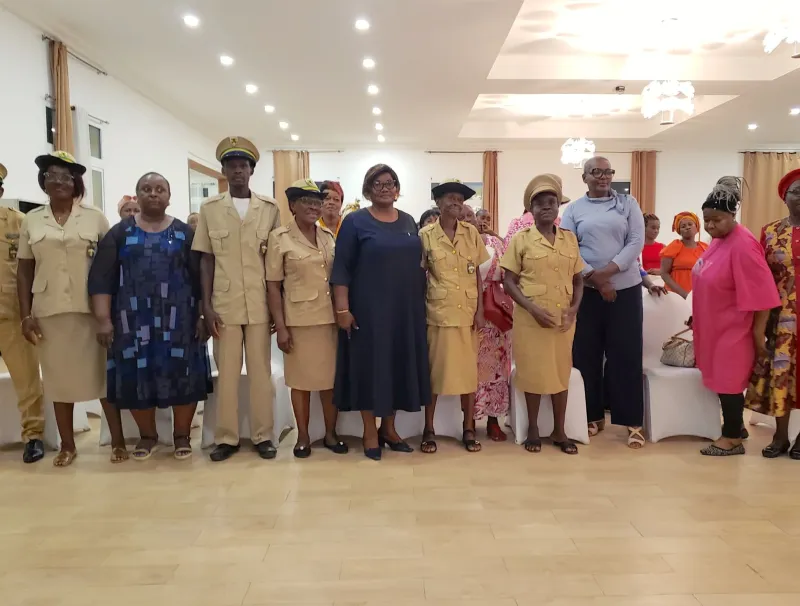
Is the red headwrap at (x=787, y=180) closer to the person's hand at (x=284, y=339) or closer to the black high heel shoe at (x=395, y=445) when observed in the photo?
the black high heel shoe at (x=395, y=445)

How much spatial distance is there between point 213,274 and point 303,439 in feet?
3.60

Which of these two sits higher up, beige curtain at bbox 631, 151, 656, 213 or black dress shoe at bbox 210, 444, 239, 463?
beige curtain at bbox 631, 151, 656, 213

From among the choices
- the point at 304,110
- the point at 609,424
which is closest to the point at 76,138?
the point at 304,110

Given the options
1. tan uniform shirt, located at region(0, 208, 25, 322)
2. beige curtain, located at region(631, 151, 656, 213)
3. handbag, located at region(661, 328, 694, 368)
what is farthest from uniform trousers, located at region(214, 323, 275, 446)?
beige curtain, located at region(631, 151, 656, 213)

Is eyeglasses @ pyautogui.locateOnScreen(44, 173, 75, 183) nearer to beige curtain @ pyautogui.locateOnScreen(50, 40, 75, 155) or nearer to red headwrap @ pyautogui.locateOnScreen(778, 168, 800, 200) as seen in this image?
beige curtain @ pyautogui.locateOnScreen(50, 40, 75, 155)

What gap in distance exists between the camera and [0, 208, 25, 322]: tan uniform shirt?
3.17m

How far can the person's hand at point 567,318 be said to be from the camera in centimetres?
317

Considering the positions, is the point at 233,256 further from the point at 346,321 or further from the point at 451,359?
the point at 451,359

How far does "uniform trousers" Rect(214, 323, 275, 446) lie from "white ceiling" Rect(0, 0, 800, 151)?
11.9ft

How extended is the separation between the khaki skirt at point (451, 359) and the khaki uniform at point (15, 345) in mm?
2389

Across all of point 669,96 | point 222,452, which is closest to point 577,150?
point 669,96

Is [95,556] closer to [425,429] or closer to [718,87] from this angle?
[425,429]

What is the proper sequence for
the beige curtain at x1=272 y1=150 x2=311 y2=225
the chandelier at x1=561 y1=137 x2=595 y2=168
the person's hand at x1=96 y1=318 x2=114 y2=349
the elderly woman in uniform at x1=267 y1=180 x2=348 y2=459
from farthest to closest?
1. the beige curtain at x1=272 y1=150 x2=311 y2=225
2. the chandelier at x1=561 y1=137 x2=595 y2=168
3. the elderly woman in uniform at x1=267 y1=180 x2=348 y2=459
4. the person's hand at x1=96 y1=318 x2=114 y2=349

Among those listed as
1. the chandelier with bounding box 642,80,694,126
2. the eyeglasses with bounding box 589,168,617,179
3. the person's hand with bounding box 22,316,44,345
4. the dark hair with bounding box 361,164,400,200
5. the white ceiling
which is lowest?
the person's hand with bounding box 22,316,44,345
